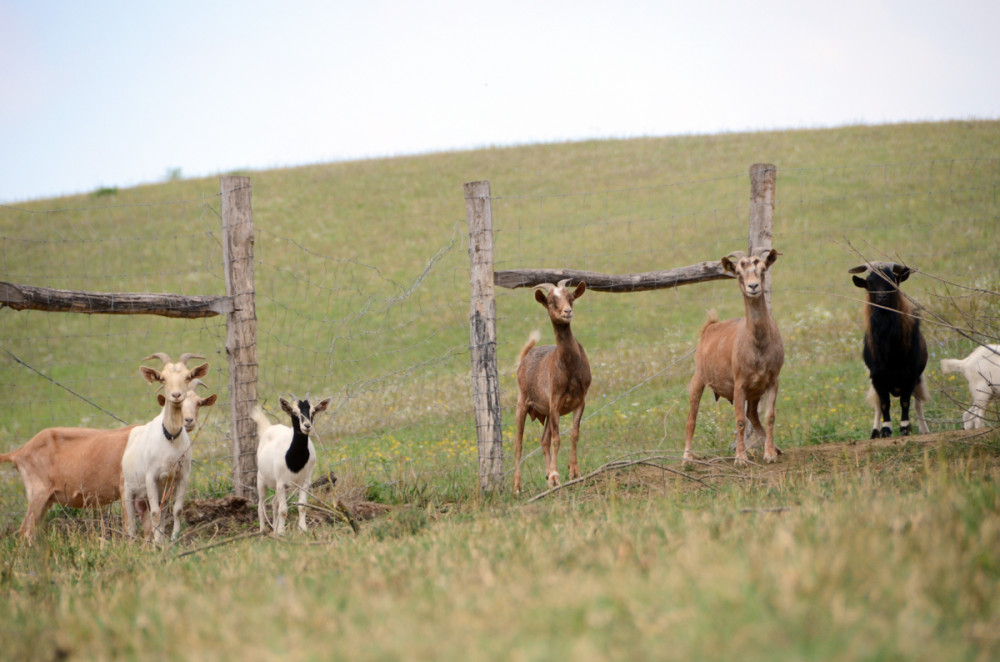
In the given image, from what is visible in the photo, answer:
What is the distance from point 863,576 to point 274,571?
2.87 m

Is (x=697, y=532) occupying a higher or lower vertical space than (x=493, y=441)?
higher

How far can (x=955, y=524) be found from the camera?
11.0ft

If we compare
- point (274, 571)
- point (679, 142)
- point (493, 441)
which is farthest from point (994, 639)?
point (679, 142)

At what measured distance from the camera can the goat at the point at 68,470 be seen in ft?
24.6

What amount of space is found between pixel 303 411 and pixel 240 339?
1414mm

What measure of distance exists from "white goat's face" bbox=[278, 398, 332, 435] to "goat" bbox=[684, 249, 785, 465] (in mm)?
3479

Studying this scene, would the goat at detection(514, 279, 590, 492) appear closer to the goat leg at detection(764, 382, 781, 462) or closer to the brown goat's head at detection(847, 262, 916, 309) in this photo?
the goat leg at detection(764, 382, 781, 462)

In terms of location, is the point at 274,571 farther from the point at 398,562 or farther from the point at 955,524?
the point at 955,524

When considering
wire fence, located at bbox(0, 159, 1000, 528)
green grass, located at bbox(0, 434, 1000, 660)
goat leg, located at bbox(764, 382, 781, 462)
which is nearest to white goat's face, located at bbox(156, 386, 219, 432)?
green grass, located at bbox(0, 434, 1000, 660)

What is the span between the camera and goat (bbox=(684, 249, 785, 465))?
25.0 ft

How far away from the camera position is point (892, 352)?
9.22 m

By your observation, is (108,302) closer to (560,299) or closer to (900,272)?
(560,299)

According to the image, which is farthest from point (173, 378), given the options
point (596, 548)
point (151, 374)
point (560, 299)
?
point (596, 548)

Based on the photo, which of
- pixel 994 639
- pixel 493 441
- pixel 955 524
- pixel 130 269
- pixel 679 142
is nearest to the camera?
pixel 994 639
